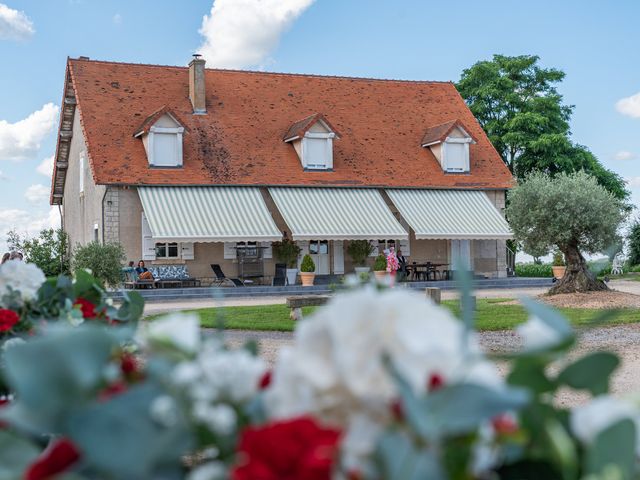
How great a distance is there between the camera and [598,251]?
72.9 ft

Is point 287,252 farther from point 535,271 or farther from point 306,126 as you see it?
point 535,271

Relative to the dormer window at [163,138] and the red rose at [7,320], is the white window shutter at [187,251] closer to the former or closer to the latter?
the dormer window at [163,138]

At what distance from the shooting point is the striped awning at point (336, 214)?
2711 cm

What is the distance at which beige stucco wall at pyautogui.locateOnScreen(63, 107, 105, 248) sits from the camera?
2911 cm

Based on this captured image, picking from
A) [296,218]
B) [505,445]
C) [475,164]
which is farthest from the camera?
[475,164]

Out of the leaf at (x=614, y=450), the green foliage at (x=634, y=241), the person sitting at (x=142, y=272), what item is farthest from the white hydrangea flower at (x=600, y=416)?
the green foliage at (x=634, y=241)

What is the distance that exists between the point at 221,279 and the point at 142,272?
8.48 ft

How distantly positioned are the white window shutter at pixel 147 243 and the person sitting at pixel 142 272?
0.64 meters

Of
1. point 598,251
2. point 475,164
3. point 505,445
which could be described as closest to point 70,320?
point 505,445

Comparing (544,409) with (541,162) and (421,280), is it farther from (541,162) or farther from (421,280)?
(541,162)

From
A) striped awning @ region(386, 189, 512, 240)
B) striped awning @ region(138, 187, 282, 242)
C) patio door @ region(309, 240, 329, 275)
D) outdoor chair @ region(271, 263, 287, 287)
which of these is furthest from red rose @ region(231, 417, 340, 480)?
patio door @ region(309, 240, 329, 275)

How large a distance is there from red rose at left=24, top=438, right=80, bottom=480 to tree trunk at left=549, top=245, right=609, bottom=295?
21226mm

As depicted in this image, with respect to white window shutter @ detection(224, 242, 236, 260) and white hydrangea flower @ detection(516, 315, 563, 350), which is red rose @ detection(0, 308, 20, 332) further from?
white window shutter @ detection(224, 242, 236, 260)

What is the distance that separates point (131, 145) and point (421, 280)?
1120cm
